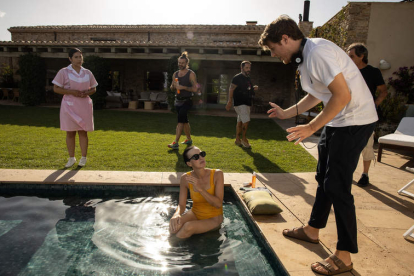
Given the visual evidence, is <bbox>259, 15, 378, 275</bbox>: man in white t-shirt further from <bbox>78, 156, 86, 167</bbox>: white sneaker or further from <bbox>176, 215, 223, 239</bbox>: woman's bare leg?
<bbox>78, 156, 86, 167</bbox>: white sneaker

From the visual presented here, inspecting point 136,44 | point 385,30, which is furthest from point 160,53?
point 385,30

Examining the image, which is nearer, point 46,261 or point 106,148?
point 46,261

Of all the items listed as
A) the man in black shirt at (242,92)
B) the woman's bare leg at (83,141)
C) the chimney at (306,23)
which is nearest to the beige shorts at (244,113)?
the man in black shirt at (242,92)

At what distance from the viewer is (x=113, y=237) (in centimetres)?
284

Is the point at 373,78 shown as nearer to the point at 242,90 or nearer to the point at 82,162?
the point at 242,90

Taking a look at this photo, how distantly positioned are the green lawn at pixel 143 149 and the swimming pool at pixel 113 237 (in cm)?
93

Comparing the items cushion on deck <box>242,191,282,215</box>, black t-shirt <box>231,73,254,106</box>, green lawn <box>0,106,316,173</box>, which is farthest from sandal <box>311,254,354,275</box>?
black t-shirt <box>231,73,254,106</box>

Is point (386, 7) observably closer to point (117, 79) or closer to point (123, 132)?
point (123, 132)

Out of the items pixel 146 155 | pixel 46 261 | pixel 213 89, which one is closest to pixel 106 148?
pixel 146 155

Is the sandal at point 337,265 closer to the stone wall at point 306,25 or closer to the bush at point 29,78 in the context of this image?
the bush at point 29,78

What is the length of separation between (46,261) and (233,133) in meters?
6.64

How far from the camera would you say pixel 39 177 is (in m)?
3.90

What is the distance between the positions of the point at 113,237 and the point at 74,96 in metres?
2.61

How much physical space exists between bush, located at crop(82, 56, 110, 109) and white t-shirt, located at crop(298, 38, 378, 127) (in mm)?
13500
